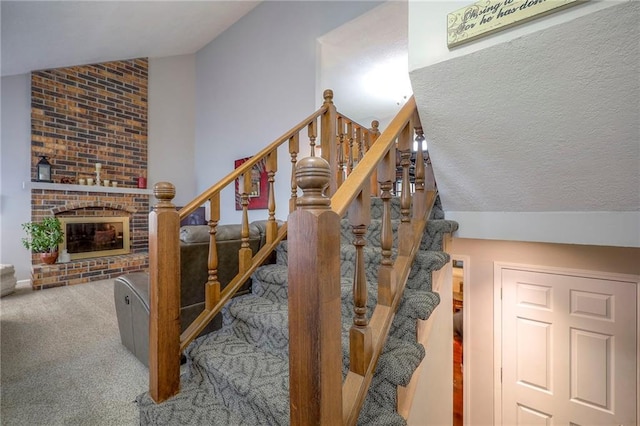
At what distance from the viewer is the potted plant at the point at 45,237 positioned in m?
4.02

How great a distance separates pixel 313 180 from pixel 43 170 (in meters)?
5.33

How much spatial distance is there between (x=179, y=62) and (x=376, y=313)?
659cm

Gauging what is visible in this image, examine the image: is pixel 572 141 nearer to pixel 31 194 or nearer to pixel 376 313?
pixel 376 313

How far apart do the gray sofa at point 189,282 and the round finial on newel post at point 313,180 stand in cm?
121

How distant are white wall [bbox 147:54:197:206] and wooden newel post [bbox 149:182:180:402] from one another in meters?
4.62

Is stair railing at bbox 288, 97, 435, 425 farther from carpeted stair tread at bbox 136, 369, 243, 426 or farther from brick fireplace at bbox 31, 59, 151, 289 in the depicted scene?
brick fireplace at bbox 31, 59, 151, 289

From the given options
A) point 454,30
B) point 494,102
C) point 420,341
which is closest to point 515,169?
point 494,102

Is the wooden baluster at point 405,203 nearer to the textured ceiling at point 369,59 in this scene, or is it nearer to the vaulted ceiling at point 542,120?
the vaulted ceiling at point 542,120

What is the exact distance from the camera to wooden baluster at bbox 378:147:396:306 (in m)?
1.27

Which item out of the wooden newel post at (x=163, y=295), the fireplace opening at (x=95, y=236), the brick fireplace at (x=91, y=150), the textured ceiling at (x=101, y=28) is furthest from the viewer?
the fireplace opening at (x=95, y=236)

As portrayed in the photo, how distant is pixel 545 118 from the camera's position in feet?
4.46

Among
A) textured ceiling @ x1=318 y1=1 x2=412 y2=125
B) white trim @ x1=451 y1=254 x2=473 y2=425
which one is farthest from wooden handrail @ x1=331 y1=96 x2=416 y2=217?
textured ceiling @ x1=318 y1=1 x2=412 y2=125

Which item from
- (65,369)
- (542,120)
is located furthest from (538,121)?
(65,369)

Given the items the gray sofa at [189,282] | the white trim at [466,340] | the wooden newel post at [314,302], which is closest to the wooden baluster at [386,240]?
the wooden newel post at [314,302]
